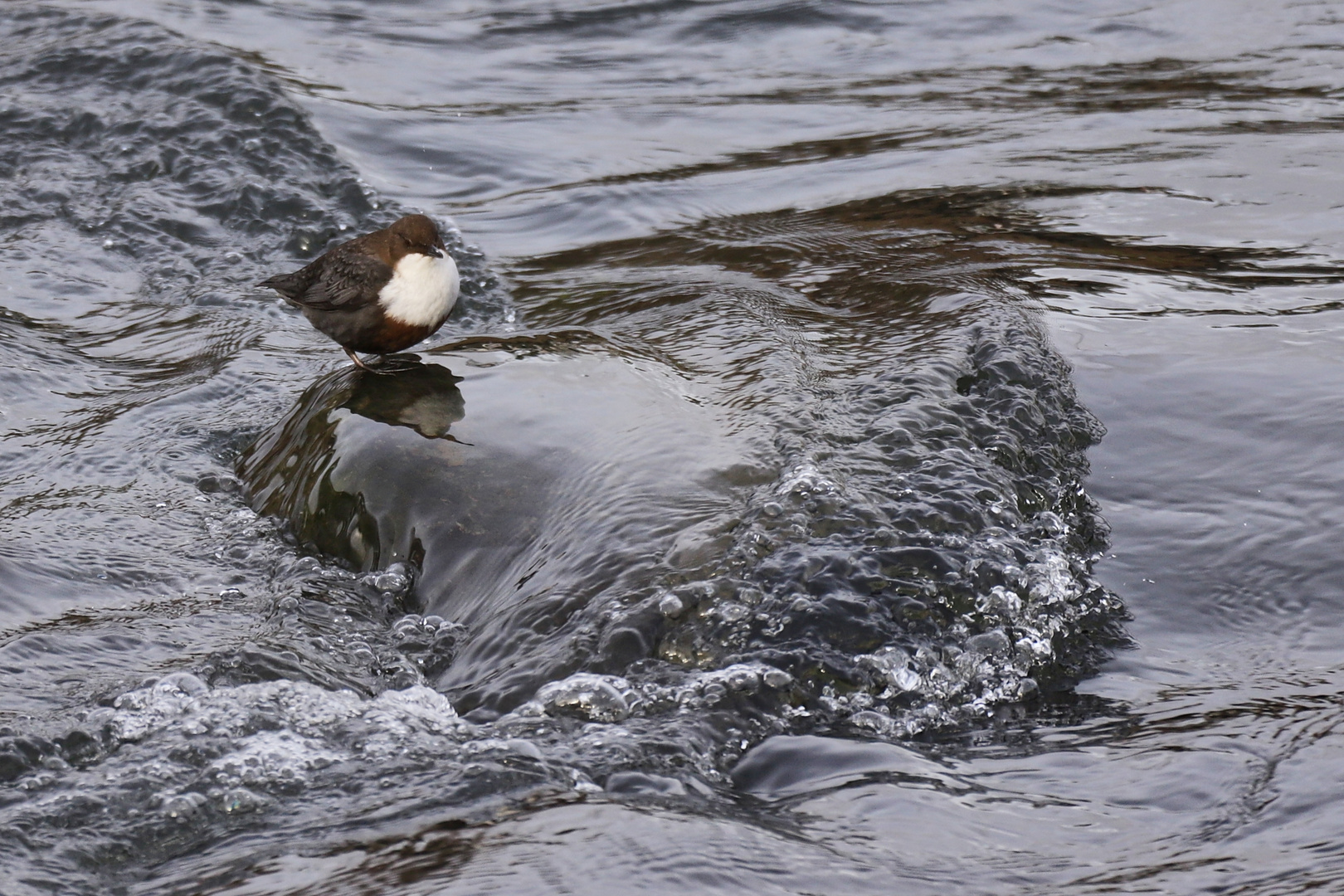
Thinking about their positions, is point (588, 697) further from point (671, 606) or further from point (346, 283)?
point (346, 283)

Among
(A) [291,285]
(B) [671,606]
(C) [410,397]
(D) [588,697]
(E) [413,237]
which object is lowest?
(D) [588,697]

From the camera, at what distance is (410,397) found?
4461 mm

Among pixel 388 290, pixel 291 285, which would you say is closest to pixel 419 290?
pixel 388 290

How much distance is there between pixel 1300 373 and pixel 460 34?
23.4ft

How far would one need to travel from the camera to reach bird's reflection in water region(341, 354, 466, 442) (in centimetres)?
431

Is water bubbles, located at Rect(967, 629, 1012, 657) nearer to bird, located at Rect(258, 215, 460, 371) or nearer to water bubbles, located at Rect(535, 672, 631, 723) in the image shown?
water bubbles, located at Rect(535, 672, 631, 723)

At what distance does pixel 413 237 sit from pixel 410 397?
1.90 feet

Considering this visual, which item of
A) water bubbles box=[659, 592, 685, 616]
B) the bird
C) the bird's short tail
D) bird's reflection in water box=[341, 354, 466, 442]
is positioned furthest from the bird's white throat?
water bubbles box=[659, 592, 685, 616]

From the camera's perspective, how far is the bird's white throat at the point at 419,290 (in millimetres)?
4621

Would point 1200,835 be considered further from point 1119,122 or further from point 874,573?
point 1119,122

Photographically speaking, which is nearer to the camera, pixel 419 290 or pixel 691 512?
pixel 691 512

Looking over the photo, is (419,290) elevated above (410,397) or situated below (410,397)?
above

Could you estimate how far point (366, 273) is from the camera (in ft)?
15.3

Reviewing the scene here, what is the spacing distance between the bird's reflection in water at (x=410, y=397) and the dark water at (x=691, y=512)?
2cm
